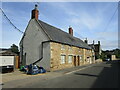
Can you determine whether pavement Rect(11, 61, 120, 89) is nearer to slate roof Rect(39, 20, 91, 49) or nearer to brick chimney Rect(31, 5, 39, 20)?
slate roof Rect(39, 20, 91, 49)

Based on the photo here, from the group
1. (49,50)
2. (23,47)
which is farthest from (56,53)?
(23,47)

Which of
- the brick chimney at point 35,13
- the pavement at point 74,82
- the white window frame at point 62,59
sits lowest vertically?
the pavement at point 74,82

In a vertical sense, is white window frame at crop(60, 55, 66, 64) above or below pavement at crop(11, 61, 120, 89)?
above

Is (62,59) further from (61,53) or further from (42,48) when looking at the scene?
(42,48)

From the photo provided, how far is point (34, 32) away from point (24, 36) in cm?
265

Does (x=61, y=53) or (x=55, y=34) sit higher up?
(x=55, y=34)

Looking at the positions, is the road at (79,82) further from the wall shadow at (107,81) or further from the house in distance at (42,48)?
the house in distance at (42,48)

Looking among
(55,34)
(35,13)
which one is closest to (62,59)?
(55,34)

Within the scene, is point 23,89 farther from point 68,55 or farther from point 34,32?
point 68,55

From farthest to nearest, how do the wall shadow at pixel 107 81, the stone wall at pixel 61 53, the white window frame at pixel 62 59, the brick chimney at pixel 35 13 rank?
the white window frame at pixel 62 59, the brick chimney at pixel 35 13, the stone wall at pixel 61 53, the wall shadow at pixel 107 81

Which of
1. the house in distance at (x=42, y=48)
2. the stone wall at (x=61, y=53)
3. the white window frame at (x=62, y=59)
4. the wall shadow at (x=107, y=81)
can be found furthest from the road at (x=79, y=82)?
the white window frame at (x=62, y=59)

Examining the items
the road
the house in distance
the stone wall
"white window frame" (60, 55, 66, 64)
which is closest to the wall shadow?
the road

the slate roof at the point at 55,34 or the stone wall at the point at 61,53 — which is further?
the slate roof at the point at 55,34

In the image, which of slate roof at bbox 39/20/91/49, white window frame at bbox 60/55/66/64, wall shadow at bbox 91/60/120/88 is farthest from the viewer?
white window frame at bbox 60/55/66/64
